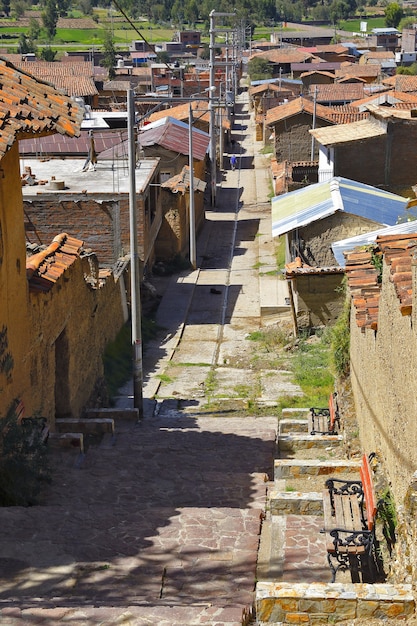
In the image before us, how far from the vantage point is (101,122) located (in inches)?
1374

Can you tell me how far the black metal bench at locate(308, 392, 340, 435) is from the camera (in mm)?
14688

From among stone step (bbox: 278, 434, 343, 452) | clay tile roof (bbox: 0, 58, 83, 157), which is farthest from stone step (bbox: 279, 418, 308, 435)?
clay tile roof (bbox: 0, 58, 83, 157)

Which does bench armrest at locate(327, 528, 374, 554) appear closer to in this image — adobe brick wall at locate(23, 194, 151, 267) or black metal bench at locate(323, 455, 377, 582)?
black metal bench at locate(323, 455, 377, 582)

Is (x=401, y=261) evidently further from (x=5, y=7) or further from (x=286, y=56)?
(x=5, y=7)

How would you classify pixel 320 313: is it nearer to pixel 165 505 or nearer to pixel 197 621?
pixel 165 505

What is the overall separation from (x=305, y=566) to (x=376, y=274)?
13.2 feet

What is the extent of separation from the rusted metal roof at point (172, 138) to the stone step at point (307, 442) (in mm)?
24099

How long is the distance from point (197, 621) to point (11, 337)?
6058mm

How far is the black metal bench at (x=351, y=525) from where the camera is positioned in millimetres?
8891

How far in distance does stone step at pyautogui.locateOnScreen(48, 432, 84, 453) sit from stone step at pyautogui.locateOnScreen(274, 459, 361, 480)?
284 cm

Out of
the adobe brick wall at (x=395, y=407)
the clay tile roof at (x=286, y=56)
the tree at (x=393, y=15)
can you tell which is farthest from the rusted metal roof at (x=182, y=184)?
the tree at (x=393, y=15)

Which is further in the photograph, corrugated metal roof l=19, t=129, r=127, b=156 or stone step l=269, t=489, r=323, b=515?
corrugated metal roof l=19, t=129, r=127, b=156

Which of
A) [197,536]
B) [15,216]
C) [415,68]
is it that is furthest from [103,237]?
[415,68]

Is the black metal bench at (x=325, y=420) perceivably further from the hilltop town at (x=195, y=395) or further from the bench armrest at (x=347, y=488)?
the bench armrest at (x=347, y=488)
